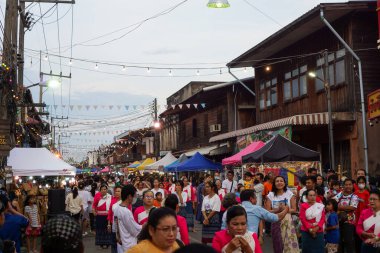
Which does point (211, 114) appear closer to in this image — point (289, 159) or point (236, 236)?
point (289, 159)

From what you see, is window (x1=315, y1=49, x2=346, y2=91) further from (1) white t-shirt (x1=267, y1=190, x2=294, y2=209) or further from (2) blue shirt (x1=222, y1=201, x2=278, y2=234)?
(2) blue shirt (x1=222, y1=201, x2=278, y2=234)

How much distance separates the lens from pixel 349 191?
11.2 meters

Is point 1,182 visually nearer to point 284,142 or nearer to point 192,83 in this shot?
point 284,142

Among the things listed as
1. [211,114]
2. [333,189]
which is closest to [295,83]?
[333,189]

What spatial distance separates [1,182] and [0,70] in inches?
132

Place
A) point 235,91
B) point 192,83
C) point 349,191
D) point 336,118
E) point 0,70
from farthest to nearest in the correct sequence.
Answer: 1. point 192,83
2. point 235,91
3. point 336,118
4. point 0,70
5. point 349,191

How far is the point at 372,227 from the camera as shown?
845cm

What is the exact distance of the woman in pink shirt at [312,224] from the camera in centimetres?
941

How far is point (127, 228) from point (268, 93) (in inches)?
843

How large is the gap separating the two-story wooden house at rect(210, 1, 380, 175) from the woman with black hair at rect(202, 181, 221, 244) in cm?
834

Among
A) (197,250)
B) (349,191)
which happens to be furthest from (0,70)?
(197,250)

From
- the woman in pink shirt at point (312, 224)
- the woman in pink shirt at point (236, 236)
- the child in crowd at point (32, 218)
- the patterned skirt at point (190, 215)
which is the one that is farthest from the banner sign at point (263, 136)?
the woman in pink shirt at point (236, 236)

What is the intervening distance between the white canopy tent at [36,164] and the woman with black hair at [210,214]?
684 cm

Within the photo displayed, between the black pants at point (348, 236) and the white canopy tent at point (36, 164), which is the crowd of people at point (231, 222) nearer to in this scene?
the black pants at point (348, 236)
